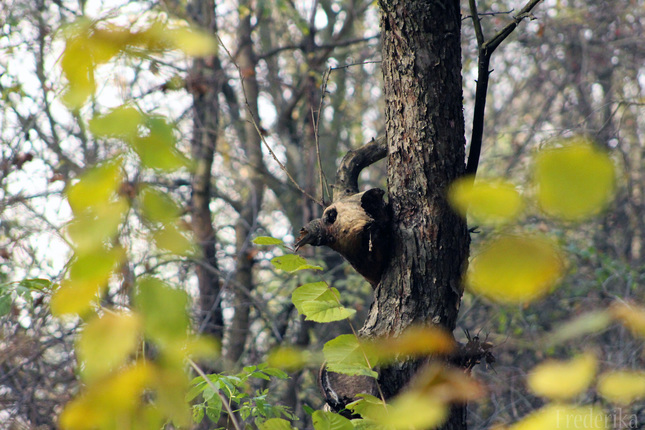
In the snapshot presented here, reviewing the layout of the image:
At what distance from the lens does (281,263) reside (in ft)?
4.54

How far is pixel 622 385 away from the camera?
2.37 ft

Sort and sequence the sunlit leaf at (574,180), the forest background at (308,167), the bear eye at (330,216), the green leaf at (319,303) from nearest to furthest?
the sunlit leaf at (574,180)
the green leaf at (319,303)
the bear eye at (330,216)
the forest background at (308,167)

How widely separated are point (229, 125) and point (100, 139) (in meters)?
5.30

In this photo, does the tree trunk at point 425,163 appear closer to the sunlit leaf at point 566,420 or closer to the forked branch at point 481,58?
the forked branch at point 481,58

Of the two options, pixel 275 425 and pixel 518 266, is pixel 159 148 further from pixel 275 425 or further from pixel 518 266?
pixel 275 425

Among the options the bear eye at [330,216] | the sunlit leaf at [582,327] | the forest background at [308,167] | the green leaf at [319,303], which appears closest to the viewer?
the sunlit leaf at [582,327]

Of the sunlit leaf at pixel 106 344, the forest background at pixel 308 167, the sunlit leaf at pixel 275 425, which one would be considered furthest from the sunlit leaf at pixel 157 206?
the forest background at pixel 308 167

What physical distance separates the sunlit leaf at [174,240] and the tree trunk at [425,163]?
902 millimetres

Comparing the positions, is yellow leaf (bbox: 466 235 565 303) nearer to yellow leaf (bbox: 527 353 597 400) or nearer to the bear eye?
yellow leaf (bbox: 527 353 597 400)

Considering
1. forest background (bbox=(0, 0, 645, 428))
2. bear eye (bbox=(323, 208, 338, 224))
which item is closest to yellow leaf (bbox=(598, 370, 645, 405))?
bear eye (bbox=(323, 208, 338, 224))

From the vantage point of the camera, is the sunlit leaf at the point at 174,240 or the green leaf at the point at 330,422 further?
the green leaf at the point at 330,422

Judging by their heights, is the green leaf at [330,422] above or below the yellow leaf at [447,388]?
below

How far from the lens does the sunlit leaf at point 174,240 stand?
1.99 ft

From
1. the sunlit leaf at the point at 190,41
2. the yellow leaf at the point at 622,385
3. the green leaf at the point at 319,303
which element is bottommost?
the yellow leaf at the point at 622,385
